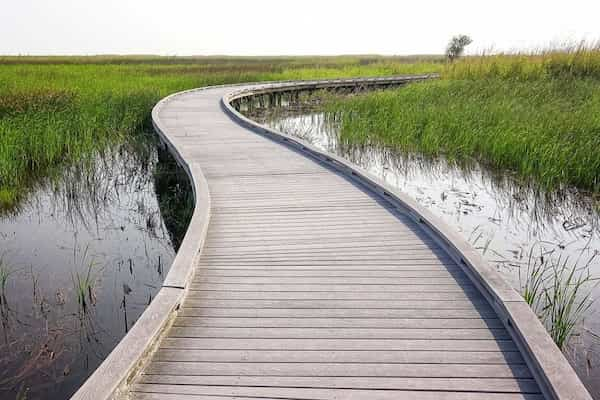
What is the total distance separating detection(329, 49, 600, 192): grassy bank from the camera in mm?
7285

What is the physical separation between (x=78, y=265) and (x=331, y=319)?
9.63ft

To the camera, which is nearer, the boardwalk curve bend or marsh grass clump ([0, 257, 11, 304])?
the boardwalk curve bend

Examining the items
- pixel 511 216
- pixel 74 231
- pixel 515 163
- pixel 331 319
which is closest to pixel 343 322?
pixel 331 319

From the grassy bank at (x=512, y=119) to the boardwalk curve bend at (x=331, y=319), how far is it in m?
3.91

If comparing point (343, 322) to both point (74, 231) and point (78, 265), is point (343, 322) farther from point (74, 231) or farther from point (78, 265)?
point (74, 231)

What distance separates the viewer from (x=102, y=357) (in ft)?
10.6

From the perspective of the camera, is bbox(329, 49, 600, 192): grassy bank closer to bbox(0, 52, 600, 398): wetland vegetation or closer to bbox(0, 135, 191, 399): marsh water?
bbox(0, 52, 600, 398): wetland vegetation

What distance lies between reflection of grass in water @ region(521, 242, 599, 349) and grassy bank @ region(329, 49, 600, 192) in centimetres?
248

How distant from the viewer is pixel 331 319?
2.68m

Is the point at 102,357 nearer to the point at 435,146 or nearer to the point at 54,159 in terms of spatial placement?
the point at 54,159

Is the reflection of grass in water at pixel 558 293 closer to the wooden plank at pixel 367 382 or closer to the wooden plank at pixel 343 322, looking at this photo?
the wooden plank at pixel 343 322

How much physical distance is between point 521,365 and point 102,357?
254 cm

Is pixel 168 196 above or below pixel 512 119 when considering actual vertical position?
below

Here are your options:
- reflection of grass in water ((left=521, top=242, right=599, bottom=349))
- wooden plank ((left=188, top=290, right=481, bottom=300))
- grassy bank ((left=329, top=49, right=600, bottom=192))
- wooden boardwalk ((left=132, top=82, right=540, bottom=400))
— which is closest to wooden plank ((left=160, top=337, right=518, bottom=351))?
wooden boardwalk ((left=132, top=82, right=540, bottom=400))
